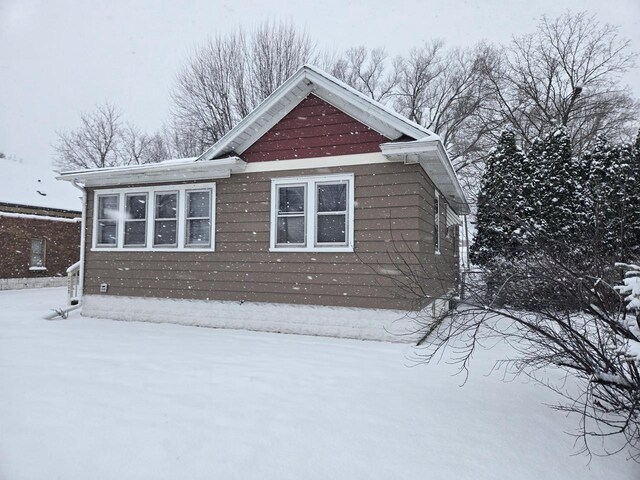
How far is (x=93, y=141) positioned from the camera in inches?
1199

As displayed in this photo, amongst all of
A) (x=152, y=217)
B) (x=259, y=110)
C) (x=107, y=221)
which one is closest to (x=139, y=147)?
(x=107, y=221)

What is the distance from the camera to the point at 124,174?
8.59 metres

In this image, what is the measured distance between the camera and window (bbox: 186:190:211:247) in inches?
325

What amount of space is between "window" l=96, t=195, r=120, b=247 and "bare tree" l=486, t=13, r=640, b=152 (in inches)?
807

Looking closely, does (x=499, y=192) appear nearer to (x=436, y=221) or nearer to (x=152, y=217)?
(x=436, y=221)

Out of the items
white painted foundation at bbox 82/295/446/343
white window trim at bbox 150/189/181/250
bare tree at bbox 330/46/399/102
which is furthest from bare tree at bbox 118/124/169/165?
white painted foundation at bbox 82/295/446/343

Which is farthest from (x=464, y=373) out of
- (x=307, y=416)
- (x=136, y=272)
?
(x=136, y=272)

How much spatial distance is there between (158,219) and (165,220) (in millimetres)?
193

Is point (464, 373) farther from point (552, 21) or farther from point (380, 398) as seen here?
point (552, 21)

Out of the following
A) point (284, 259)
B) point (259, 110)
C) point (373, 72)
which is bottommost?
point (284, 259)

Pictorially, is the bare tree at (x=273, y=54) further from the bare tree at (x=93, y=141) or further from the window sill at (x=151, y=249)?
the bare tree at (x=93, y=141)

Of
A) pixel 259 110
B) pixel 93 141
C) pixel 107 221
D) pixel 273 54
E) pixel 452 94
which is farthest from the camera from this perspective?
pixel 93 141

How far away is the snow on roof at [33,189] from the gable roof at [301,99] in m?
13.3

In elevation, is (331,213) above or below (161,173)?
below
